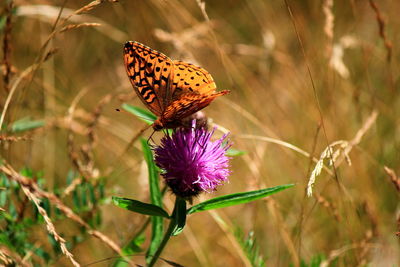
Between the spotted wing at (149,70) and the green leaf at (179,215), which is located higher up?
the spotted wing at (149,70)

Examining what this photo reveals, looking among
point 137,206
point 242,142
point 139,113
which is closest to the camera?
point 137,206

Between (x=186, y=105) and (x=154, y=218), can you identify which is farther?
(x=154, y=218)

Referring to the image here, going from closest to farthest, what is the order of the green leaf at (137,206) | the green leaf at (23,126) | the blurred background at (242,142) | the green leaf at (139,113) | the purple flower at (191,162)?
1. the green leaf at (137,206)
2. the purple flower at (191,162)
3. the green leaf at (139,113)
4. the blurred background at (242,142)
5. the green leaf at (23,126)

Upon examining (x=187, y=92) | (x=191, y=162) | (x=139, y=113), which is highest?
(x=187, y=92)

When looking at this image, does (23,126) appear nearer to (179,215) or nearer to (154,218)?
(154,218)

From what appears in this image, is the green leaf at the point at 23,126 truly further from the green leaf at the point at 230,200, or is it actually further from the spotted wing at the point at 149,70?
the green leaf at the point at 230,200

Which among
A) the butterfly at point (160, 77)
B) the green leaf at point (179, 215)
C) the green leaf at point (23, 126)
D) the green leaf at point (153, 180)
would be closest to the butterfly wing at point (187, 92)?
the butterfly at point (160, 77)

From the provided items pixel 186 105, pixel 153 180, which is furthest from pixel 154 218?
pixel 186 105
